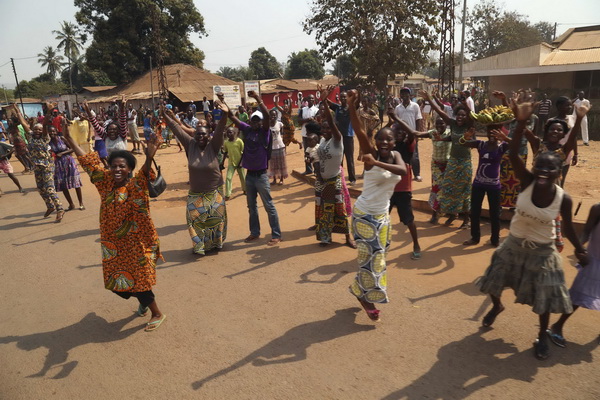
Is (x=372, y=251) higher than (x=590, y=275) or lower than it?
higher

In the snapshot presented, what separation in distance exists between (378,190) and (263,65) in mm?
77115

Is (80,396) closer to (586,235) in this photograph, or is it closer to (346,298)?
(346,298)

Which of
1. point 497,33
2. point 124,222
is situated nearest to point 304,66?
point 497,33

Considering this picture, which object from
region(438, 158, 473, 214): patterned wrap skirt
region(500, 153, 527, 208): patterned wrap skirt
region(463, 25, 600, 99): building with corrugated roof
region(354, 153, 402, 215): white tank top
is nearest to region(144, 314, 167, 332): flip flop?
region(354, 153, 402, 215): white tank top

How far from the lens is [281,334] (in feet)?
12.4

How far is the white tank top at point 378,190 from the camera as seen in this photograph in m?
3.59

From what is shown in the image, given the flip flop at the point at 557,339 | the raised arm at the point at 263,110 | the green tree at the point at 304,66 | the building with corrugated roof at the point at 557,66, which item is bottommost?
the flip flop at the point at 557,339

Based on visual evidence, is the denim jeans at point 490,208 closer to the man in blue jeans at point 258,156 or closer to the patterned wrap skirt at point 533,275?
the patterned wrap skirt at point 533,275

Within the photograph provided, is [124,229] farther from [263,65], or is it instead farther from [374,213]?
[263,65]

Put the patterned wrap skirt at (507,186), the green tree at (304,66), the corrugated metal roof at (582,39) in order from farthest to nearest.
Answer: the green tree at (304,66) < the corrugated metal roof at (582,39) < the patterned wrap skirt at (507,186)

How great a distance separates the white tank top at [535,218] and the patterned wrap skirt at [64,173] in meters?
8.30

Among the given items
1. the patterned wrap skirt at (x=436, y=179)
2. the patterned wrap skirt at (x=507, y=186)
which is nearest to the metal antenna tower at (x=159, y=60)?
the patterned wrap skirt at (x=436, y=179)

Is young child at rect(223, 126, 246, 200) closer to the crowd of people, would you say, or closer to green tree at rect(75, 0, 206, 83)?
the crowd of people

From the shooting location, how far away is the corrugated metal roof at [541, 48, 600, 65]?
15738 millimetres
